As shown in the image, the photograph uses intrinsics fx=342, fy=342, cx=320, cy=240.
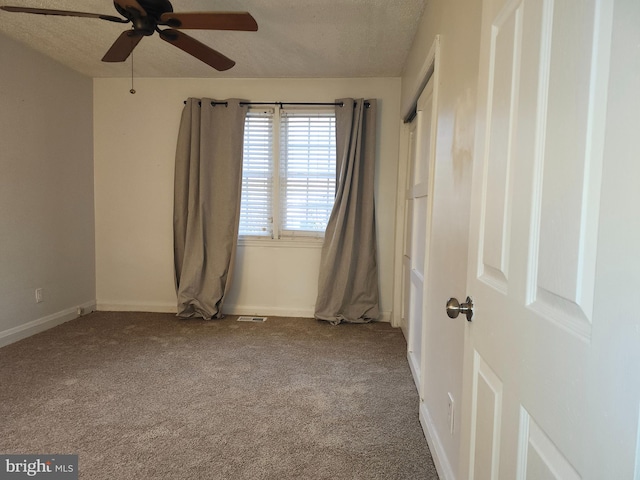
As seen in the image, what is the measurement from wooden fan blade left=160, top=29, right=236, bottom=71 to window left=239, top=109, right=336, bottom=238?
127 cm

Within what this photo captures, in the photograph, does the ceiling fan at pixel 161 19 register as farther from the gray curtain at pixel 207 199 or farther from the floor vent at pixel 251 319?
the floor vent at pixel 251 319

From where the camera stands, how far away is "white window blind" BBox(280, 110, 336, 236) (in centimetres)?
354

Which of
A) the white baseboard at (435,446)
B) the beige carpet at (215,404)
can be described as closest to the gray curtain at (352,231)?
the beige carpet at (215,404)

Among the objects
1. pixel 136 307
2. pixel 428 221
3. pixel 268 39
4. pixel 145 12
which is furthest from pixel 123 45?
pixel 136 307

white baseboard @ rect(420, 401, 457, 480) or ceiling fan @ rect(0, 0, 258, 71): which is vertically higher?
ceiling fan @ rect(0, 0, 258, 71)

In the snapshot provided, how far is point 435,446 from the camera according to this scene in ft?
5.02

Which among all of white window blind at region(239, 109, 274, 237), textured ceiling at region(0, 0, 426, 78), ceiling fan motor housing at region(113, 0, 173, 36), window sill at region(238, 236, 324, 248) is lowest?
window sill at region(238, 236, 324, 248)

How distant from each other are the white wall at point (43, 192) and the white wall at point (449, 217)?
325cm

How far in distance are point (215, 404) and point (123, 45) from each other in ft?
7.16

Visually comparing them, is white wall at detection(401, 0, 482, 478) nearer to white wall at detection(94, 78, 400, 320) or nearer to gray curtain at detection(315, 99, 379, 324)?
gray curtain at detection(315, 99, 379, 324)

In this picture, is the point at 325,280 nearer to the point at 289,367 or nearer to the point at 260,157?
the point at 289,367

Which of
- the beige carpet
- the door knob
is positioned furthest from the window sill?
the door knob

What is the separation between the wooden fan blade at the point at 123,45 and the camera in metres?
1.93

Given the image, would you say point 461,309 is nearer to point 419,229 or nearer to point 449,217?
point 449,217
